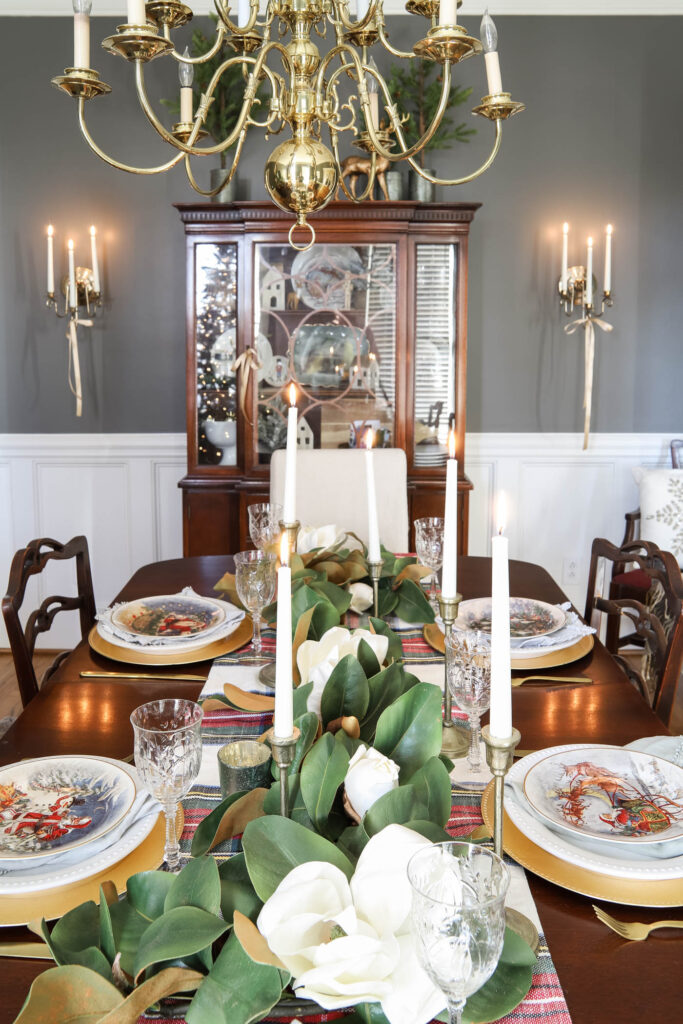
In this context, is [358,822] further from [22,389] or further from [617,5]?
[617,5]

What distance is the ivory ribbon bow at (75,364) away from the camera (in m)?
3.45

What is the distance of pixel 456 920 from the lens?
22.7 inches

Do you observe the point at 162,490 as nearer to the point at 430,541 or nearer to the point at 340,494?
the point at 340,494

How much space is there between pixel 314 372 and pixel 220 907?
2650 mm

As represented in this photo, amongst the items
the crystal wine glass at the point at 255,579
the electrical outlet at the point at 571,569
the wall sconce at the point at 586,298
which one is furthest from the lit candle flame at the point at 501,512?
the electrical outlet at the point at 571,569

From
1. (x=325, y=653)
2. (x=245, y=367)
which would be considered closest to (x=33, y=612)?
(x=325, y=653)

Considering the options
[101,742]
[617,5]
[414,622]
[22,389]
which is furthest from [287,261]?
[101,742]

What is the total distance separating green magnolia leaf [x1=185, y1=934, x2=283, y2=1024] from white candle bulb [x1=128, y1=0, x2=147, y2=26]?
3.46 feet

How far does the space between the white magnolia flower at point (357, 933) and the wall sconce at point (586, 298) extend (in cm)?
302

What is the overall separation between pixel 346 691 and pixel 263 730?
0.26 m

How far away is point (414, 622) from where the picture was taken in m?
1.64

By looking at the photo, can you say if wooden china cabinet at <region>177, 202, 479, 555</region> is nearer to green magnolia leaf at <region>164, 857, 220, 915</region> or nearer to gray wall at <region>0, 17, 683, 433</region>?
gray wall at <region>0, 17, 683, 433</region>

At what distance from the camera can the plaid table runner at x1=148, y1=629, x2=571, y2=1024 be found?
0.71m

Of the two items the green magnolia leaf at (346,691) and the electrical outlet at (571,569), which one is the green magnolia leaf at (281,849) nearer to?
the green magnolia leaf at (346,691)
